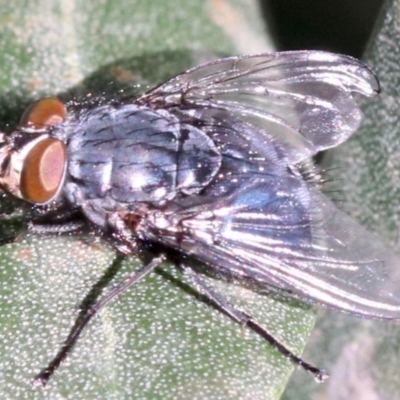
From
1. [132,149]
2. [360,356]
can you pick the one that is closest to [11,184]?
[132,149]

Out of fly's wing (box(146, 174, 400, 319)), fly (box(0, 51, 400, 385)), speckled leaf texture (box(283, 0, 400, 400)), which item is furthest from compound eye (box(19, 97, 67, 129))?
speckled leaf texture (box(283, 0, 400, 400))

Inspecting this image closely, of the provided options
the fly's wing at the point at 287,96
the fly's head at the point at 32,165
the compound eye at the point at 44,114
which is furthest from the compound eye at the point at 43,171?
the fly's wing at the point at 287,96

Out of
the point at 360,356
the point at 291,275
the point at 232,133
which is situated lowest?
the point at 360,356

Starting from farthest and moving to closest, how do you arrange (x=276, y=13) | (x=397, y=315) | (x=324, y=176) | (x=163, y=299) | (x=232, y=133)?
(x=276, y=13), (x=324, y=176), (x=232, y=133), (x=163, y=299), (x=397, y=315)

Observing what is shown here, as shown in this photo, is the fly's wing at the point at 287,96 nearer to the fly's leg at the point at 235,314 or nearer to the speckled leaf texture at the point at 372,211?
the speckled leaf texture at the point at 372,211

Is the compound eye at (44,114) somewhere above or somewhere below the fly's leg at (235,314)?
above

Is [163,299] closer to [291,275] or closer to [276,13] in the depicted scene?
[291,275]
